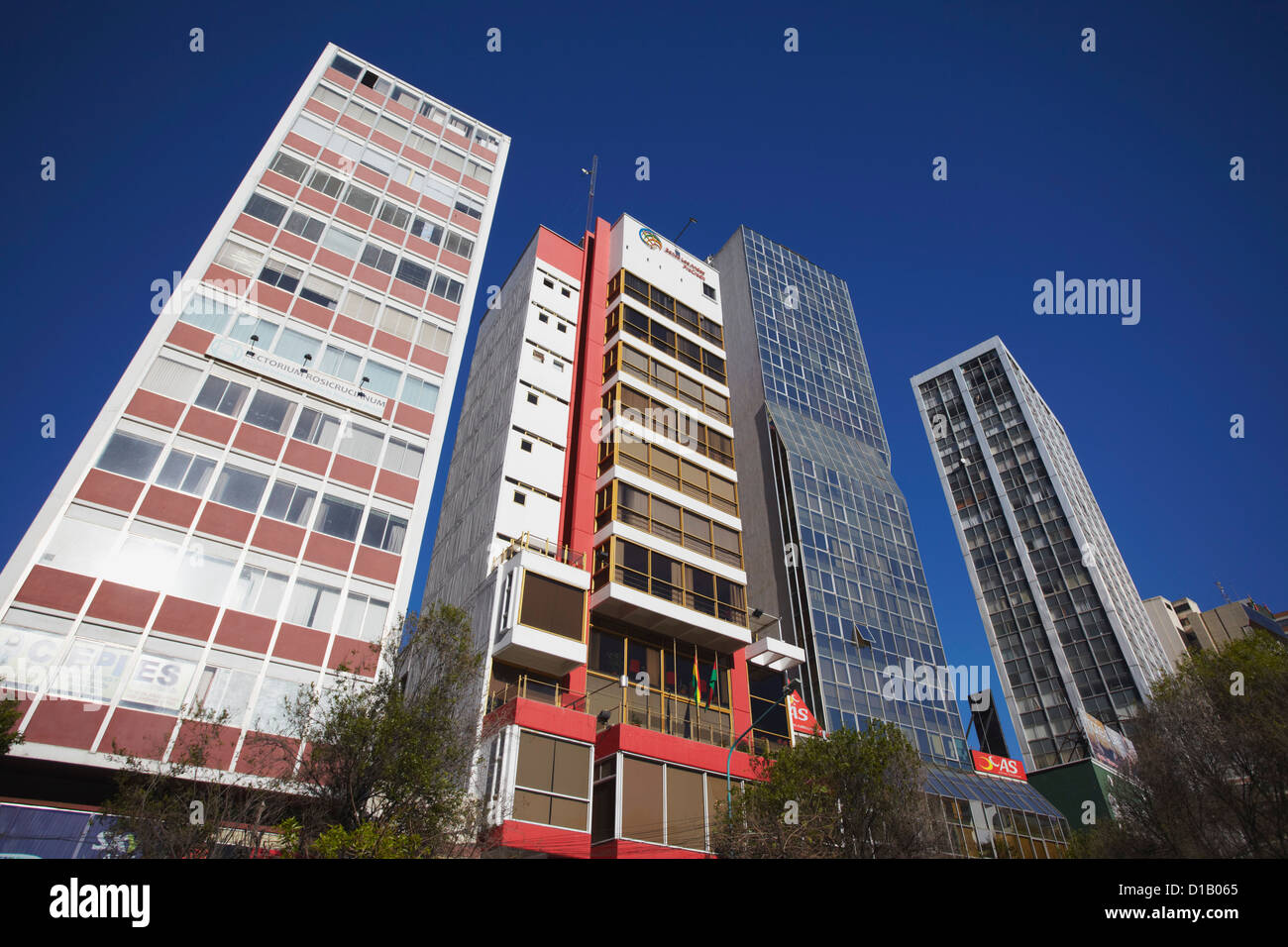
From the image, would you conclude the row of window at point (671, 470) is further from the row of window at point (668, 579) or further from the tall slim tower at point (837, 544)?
the tall slim tower at point (837, 544)

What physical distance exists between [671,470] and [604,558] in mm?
7934

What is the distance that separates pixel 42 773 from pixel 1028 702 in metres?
85.4

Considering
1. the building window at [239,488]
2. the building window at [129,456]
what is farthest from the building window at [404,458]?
the building window at [129,456]

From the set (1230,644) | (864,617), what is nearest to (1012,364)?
(864,617)

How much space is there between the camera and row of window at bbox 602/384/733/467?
4294 cm

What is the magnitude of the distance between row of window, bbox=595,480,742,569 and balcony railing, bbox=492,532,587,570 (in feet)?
8.62

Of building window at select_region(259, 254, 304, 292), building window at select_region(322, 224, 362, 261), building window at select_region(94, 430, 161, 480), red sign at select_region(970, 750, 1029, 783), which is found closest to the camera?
building window at select_region(94, 430, 161, 480)

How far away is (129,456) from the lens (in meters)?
26.1

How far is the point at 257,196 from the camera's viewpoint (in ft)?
116

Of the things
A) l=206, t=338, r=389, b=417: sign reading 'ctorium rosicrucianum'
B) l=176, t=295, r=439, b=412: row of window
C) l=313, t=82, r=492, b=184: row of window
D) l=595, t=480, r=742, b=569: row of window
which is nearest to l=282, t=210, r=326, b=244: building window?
l=176, t=295, r=439, b=412: row of window

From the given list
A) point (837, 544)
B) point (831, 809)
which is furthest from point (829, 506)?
point (831, 809)

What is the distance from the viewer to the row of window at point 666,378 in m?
45.3

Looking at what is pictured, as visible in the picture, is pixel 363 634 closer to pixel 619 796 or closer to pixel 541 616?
pixel 541 616

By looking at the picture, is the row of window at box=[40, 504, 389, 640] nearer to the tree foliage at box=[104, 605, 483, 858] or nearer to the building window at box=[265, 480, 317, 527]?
the building window at box=[265, 480, 317, 527]
